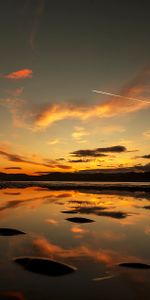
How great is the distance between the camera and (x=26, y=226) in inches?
943

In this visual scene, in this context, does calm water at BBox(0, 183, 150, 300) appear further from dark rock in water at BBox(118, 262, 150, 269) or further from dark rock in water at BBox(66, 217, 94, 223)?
dark rock in water at BBox(66, 217, 94, 223)

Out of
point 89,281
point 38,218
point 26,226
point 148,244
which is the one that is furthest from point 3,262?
point 38,218

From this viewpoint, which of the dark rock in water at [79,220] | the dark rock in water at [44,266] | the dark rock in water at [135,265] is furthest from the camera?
the dark rock in water at [79,220]

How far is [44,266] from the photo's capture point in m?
13.0

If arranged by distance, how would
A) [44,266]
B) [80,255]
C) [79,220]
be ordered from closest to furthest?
[44,266]
[80,255]
[79,220]

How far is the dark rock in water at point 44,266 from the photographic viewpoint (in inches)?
490

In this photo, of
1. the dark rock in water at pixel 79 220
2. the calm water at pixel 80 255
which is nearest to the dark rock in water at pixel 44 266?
the calm water at pixel 80 255

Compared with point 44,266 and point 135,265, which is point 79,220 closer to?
point 135,265

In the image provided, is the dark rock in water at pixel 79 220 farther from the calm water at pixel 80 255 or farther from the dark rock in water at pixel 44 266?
the dark rock in water at pixel 44 266

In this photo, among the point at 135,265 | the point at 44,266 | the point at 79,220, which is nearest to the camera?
the point at 44,266

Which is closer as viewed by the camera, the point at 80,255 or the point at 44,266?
the point at 44,266

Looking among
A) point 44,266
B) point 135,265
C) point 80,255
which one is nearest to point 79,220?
point 80,255

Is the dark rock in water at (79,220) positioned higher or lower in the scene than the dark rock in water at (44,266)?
higher

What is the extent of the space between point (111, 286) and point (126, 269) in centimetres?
239
